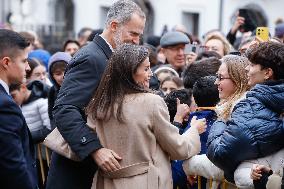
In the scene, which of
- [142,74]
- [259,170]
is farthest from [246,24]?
[259,170]

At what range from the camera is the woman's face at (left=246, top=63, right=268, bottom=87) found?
485 centimetres

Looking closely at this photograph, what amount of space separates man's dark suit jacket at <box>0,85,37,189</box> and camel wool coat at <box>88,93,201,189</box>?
595mm

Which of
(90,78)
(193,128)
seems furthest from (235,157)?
(90,78)

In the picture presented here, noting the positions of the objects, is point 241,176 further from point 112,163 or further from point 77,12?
point 77,12

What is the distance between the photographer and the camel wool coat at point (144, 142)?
487cm

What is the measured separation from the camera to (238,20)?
10.5 metres

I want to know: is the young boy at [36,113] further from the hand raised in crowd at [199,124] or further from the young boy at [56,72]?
the hand raised in crowd at [199,124]

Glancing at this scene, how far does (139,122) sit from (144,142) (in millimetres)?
132

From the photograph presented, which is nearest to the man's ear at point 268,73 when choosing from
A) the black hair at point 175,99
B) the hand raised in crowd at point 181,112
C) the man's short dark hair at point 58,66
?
the hand raised in crowd at point 181,112

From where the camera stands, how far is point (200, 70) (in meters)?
6.38

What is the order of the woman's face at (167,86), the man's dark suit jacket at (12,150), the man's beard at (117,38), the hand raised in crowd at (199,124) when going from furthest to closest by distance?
the woman's face at (167,86), the man's beard at (117,38), the hand raised in crowd at (199,124), the man's dark suit jacket at (12,150)

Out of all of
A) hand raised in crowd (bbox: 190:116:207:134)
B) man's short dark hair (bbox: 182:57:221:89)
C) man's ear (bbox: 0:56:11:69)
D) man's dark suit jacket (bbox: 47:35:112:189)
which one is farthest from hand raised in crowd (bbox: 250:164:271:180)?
man's short dark hair (bbox: 182:57:221:89)

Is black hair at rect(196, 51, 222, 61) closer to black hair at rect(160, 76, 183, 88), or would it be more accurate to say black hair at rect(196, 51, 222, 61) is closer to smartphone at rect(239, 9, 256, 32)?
black hair at rect(160, 76, 183, 88)

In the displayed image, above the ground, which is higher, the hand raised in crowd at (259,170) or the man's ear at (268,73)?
the man's ear at (268,73)
